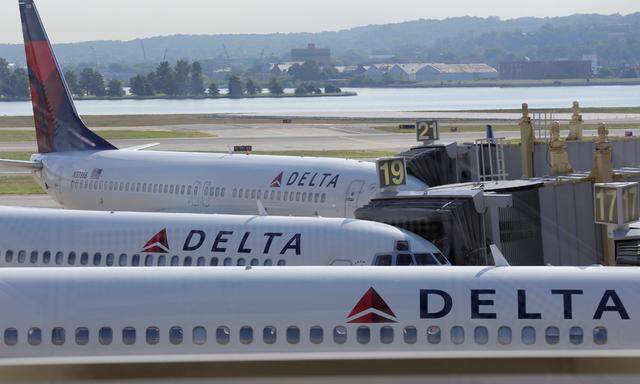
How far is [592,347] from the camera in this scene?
1648cm

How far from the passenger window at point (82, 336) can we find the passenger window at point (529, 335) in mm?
6209

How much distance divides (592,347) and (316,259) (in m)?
7.87

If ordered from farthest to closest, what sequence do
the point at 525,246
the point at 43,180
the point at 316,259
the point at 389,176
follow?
the point at 43,180 < the point at 389,176 < the point at 525,246 < the point at 316,259

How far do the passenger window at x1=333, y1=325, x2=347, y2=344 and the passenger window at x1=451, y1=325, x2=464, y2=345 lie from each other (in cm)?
154

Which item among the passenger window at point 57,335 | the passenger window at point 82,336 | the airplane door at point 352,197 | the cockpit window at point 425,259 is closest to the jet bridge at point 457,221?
the cockpit window at point 425,259

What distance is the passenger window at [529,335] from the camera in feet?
54.6

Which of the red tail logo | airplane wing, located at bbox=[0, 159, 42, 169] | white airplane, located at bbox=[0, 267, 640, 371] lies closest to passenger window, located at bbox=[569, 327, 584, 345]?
white airplane, located at bbox=[0, 267, 640, 371]

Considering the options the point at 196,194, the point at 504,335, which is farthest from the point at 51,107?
the point at 504,335

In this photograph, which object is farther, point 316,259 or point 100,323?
point 316,259

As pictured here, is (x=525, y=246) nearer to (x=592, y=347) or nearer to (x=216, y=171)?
(x=592, y=347)

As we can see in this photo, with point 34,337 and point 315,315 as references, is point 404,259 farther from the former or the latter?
point 34,337

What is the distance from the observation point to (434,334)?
16.7 m

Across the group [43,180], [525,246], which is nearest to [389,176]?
[525,246]

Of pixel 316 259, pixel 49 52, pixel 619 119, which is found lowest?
pixel 619 119
